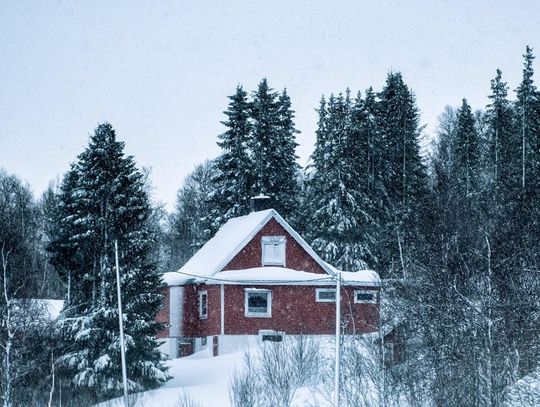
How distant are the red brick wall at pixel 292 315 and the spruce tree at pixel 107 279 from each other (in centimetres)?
562

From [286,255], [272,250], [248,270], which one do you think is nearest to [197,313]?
[248,270]

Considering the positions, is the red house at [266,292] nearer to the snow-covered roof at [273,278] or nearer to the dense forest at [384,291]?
the snow-covered roof at [273,278]

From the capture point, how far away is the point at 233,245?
138 ft

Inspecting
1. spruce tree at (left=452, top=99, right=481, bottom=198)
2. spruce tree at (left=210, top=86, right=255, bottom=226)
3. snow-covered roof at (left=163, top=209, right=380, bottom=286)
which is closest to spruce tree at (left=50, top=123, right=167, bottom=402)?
snow-covered roof at (left=163, top=209, right=380, bottom=286)

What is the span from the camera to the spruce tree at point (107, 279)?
3434 centimetres

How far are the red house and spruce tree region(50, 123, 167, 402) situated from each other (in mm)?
5148

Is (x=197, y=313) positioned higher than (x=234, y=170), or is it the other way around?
(x=234, y=170)

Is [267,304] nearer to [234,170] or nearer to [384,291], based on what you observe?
[384,291]

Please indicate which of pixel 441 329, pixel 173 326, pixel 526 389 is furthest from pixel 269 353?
pixel 173 326

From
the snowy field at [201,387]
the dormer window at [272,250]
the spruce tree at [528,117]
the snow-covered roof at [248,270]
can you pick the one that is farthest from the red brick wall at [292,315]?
the spruce tree at [528,117]

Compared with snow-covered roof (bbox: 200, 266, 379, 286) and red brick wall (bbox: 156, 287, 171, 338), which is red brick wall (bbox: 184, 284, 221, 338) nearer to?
snow-covered roof (bbox: 200, 266, 379, 286)

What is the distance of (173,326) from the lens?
148ft

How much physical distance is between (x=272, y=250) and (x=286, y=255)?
2.36 feet

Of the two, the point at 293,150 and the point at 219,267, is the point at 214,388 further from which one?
the point at 293,150
